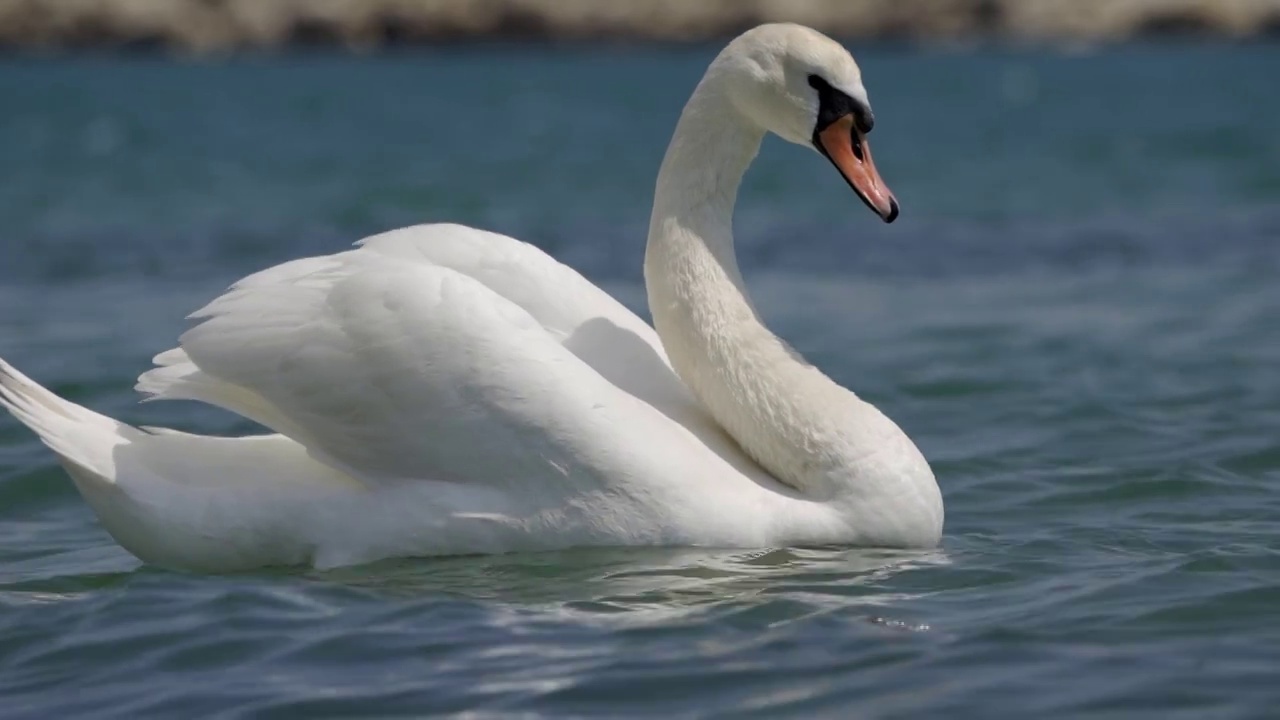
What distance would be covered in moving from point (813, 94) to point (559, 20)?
66.6m

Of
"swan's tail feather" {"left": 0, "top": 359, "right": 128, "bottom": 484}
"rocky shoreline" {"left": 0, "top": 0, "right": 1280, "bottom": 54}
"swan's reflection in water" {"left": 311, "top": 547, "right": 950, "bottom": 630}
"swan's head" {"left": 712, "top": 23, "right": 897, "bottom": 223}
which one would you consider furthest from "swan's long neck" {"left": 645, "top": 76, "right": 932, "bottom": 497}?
"rocky shoreline" {"left": 0, "top": 0, "right": 1280, "bottom": 54}

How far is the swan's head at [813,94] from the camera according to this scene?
589 cm

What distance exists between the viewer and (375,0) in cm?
7050

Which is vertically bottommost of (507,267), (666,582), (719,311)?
(666,582)

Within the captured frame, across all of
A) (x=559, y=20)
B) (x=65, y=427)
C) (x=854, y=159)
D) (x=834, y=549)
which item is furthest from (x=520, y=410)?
(x=559, y=20)

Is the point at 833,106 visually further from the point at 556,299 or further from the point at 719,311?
the point at 556,299

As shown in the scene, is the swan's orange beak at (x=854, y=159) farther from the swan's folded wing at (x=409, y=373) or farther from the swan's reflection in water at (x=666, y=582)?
the swan's reflection in water at (x=666, y=582)

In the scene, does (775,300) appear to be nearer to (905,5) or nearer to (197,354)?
(197,354)

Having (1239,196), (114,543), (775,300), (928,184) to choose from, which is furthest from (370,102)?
(114,543)

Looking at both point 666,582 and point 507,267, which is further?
point 507,267

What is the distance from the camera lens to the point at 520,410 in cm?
560

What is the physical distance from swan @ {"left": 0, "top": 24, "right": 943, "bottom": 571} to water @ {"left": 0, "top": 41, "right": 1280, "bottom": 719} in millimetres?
153

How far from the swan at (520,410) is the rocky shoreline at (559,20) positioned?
62.8 m

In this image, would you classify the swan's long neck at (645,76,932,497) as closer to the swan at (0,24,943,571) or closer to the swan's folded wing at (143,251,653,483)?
the swan at (0,24,943,571)
